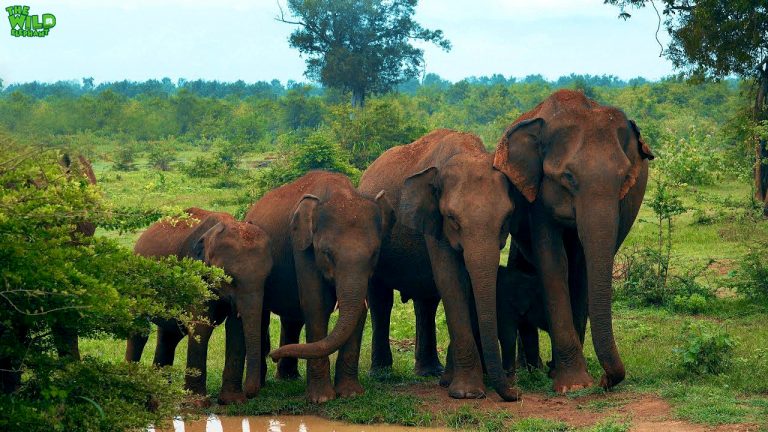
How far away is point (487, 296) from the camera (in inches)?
336

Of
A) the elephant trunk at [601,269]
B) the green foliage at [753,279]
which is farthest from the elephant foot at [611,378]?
the green foliage at [753,279]

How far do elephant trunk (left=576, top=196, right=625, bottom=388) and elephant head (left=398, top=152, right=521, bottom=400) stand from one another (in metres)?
0.62

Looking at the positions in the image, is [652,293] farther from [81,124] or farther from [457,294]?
[81,124]

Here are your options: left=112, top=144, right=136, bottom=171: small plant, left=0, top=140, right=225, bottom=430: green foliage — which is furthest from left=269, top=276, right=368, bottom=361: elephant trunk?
left=112, top=144, right=136, bottom=171: small plant

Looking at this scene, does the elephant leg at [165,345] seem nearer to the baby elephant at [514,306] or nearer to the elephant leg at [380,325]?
the elephant leg at [380,325]

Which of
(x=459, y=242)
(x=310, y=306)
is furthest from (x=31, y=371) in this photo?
(x=459, y=242)

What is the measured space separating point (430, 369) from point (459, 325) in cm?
155

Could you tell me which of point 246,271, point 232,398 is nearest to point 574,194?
point 246,271

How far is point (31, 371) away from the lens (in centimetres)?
685

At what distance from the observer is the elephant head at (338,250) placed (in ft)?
28.8

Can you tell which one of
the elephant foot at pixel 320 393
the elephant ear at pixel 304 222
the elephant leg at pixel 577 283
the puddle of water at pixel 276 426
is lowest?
Answer: the puddle of water at pixel 276 426

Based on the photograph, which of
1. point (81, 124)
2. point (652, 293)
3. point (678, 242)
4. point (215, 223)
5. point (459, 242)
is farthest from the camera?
point (678, 242)

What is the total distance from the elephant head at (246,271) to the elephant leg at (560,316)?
219 cm

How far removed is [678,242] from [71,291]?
12288 millimetres
